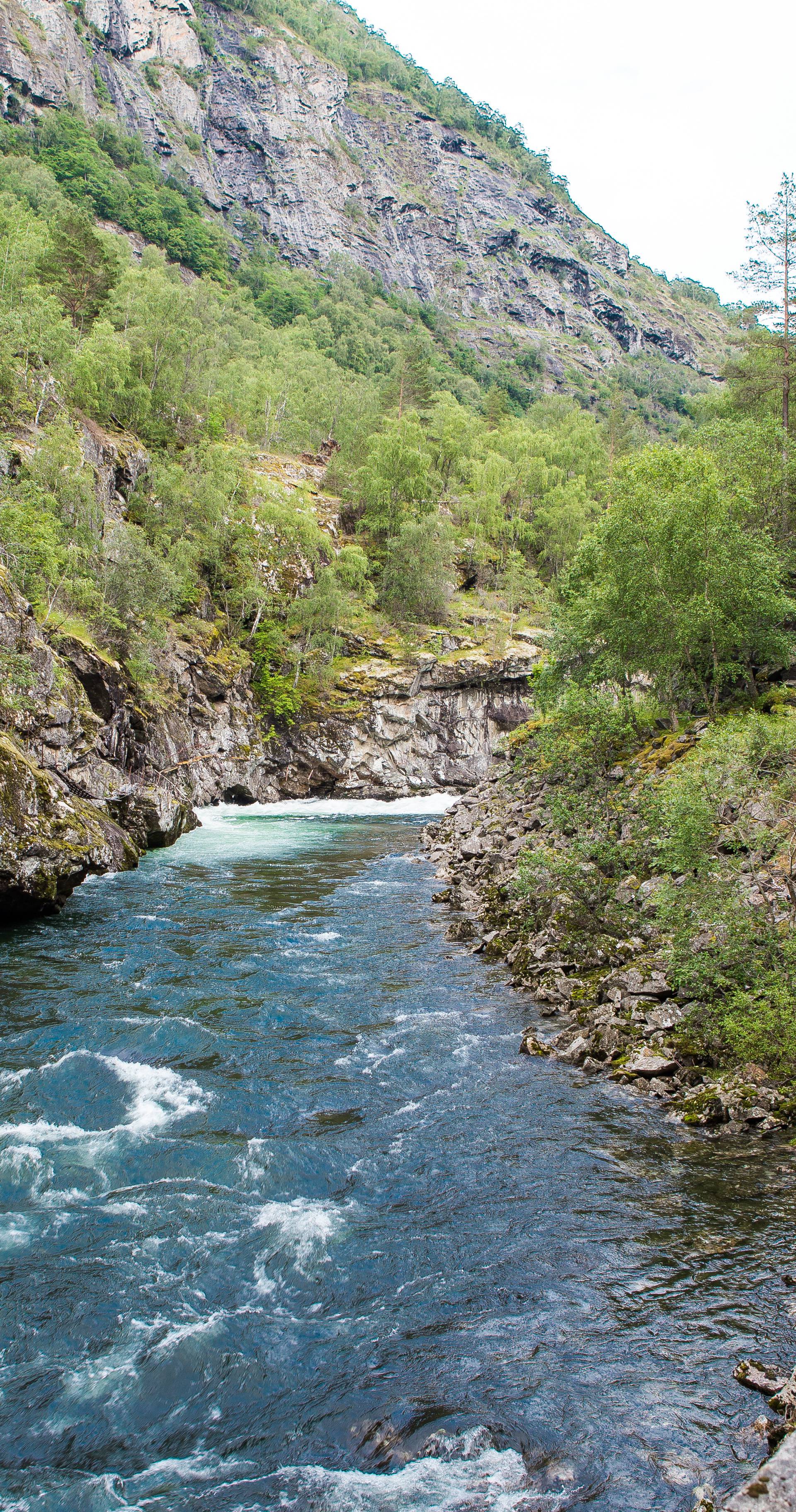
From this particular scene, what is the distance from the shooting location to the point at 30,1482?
5.65 m

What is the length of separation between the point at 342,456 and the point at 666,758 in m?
60.8

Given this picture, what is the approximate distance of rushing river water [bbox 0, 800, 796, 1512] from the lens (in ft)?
19.1

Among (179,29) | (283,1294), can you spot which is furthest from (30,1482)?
(179,29)

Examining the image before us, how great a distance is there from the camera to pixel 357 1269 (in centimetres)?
807

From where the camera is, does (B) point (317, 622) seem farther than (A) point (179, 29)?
No

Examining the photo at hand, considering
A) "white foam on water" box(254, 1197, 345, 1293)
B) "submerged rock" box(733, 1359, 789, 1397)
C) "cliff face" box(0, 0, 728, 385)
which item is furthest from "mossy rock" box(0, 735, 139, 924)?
"cliff face" box(0, 0, 728, 385)

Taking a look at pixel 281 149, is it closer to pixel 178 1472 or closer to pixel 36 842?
pixel 36 842

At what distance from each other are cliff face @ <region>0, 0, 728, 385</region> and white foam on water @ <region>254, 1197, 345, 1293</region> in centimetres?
15761

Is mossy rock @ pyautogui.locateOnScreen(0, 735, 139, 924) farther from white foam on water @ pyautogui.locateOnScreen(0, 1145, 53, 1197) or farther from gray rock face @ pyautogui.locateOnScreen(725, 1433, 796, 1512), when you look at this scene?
gray rock face @ pyautogui.locateOnScreen(725, 1433, 796, 1512)

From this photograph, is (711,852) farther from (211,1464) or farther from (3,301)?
(3,301)

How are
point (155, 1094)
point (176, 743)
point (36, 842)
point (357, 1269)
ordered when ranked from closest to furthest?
point (357, 1269) → point (155, 1094) → point (36, 842) → point (176, 743)

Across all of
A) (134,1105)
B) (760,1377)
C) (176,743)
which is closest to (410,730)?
(176,743)

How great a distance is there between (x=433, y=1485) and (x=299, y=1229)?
10.9 feet

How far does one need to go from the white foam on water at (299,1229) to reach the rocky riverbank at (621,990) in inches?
204
